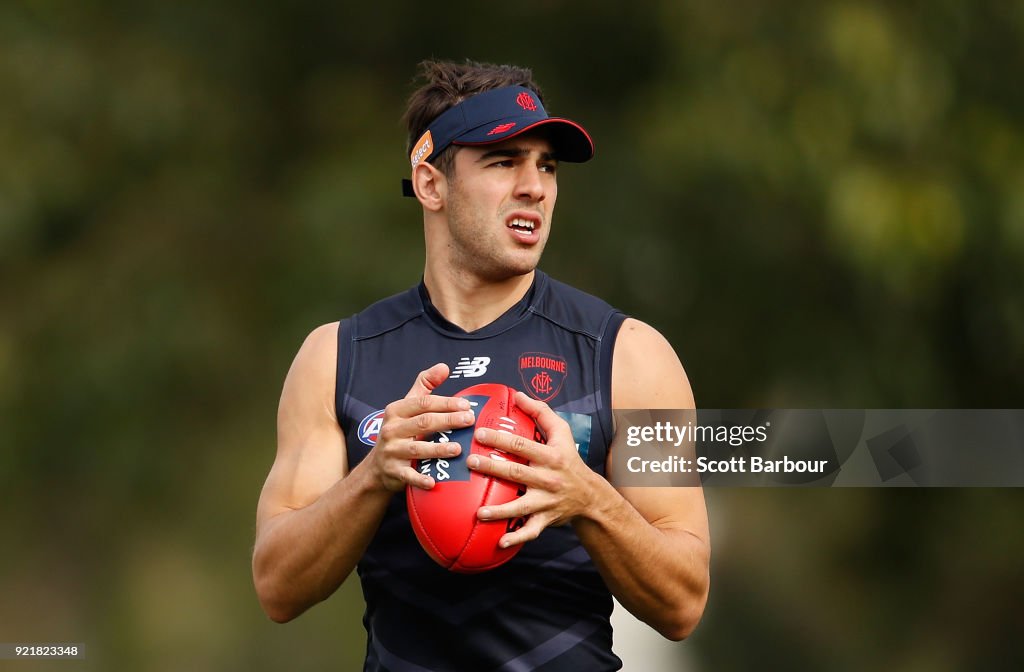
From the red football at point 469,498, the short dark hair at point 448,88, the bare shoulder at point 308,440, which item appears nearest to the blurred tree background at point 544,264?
the short dark hair at point 448,88

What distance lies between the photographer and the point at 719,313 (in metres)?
10.4

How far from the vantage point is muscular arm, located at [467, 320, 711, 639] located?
3855 millimetres

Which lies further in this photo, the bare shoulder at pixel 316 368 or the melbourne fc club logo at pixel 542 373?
the bare shoulder at pixel 316 368

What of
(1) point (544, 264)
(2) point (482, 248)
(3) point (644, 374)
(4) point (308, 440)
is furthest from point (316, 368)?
(1) point (544, 264)

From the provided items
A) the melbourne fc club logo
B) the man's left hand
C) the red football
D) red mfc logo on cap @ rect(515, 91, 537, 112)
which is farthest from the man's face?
the man's left hand

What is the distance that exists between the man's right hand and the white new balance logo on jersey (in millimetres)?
506

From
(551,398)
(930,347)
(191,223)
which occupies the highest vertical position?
(191,223)

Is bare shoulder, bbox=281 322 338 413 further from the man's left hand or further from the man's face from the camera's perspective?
the man's left hand

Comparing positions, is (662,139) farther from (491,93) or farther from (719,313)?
(491,93)

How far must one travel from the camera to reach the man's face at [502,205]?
4.56 metres

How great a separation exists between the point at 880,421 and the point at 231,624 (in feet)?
15.8

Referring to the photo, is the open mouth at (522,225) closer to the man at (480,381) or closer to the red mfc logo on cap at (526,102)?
the man at (480,381)

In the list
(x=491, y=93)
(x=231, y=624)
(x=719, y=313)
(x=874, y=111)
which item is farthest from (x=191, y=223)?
(x=491, y=93)

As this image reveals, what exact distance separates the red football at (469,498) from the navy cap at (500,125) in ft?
2.90
